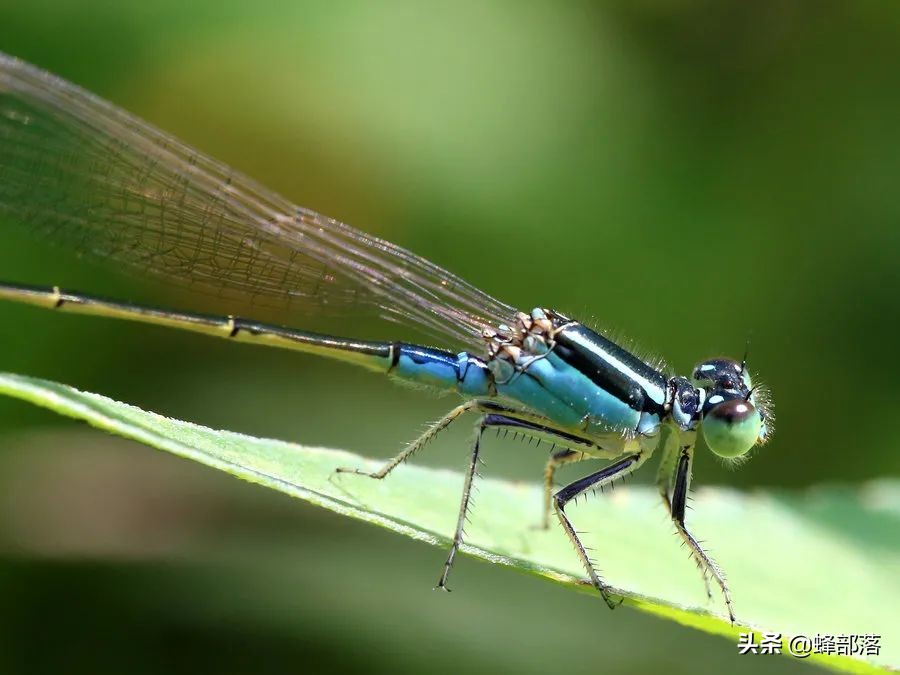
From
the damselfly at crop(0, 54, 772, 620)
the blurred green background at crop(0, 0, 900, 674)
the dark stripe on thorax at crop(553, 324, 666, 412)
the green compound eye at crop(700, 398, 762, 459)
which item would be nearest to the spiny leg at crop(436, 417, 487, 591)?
the damselfly at crop(0, 54, 772, 620)

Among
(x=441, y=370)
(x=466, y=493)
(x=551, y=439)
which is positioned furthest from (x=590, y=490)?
(x=441, y=370)

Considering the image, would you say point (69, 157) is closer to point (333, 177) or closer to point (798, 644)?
point (333, 177)

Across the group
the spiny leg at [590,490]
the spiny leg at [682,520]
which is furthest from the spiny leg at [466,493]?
the spiny leg at [682,520]

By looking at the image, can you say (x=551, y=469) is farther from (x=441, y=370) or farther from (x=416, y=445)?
(x=416, y=445)

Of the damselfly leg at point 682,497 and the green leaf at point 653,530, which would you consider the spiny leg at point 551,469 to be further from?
the damselfly leg at point 682,497

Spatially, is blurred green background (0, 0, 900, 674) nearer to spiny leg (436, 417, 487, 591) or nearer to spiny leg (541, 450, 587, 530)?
spiny leg (541, 450, 587, 530)

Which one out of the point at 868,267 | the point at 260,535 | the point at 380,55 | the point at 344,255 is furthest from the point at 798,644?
the point at 380,55
